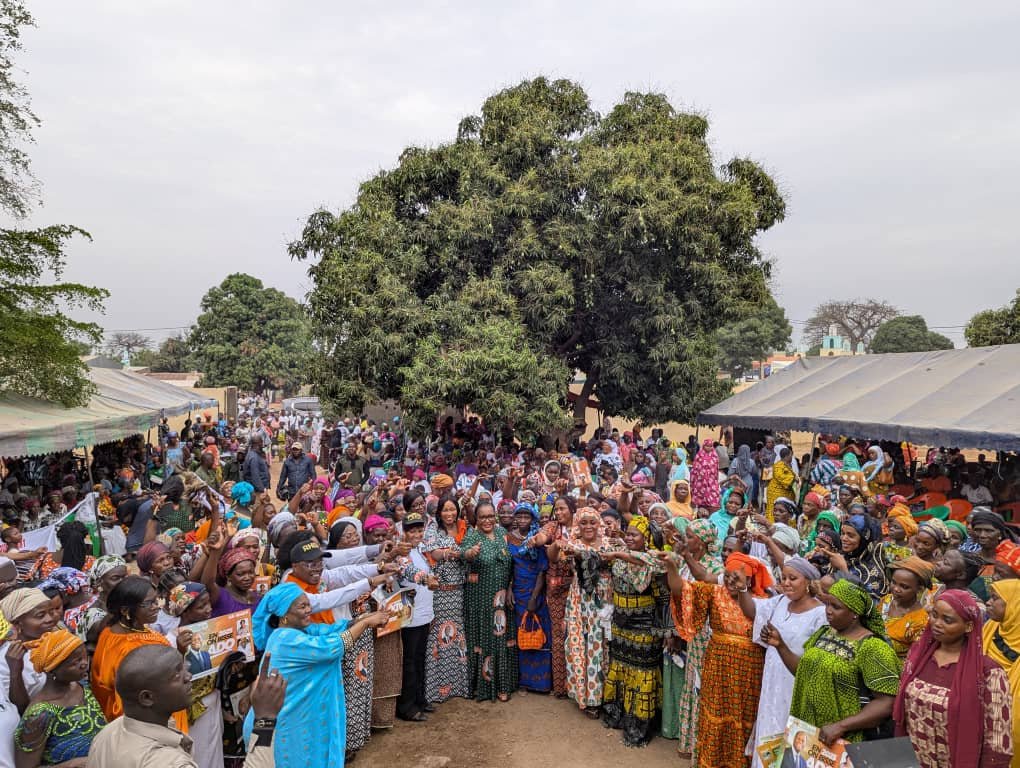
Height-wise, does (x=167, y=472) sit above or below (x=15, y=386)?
below

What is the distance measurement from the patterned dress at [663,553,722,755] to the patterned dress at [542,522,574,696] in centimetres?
112

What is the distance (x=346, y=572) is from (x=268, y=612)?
29.2 inches

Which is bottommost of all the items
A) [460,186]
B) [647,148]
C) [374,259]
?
[374,259]

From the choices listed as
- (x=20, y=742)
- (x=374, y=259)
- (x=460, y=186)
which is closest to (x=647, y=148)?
(x=460, y=186)

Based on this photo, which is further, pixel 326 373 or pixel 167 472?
pixel 326 373

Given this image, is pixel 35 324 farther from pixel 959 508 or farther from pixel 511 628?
pixel 959 508

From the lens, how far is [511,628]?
5758mm

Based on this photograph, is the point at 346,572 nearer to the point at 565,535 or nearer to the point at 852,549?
the point at 565,535

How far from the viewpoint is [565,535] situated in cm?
555

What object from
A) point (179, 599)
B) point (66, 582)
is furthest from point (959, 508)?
point (66, 582)

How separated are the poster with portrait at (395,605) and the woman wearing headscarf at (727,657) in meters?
1.96

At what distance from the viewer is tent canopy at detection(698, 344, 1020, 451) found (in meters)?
9.34

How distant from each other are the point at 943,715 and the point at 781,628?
3.09 feet

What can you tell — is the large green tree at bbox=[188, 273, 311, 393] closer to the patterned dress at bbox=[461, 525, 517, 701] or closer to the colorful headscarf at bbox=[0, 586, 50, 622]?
the patterned dress at bbox=[461, 525, 517, 701]
